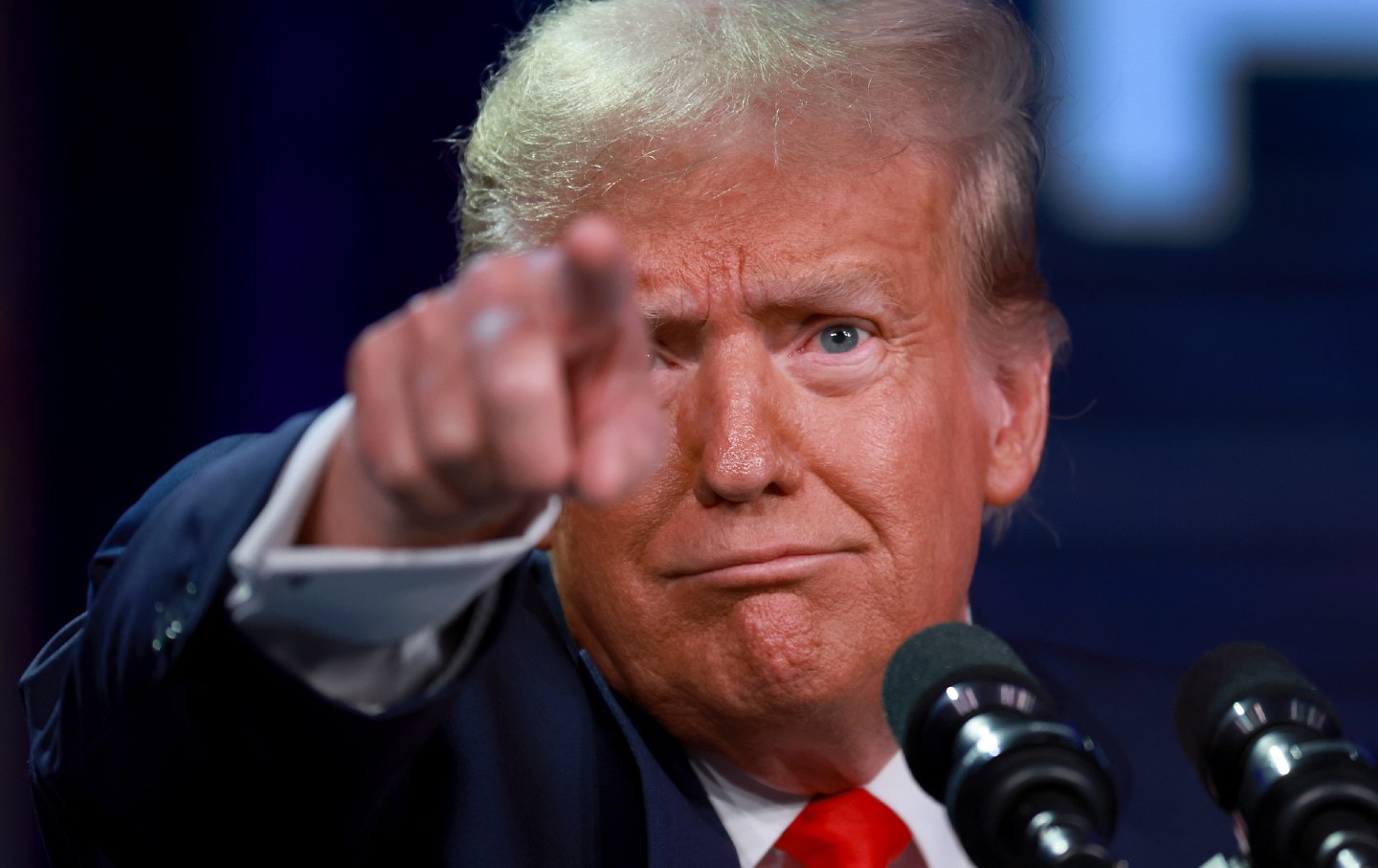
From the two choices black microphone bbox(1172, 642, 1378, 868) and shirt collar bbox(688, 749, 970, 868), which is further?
shirt collar bbox(688, 749, 970, 868)

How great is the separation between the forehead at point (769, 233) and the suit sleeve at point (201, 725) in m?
0.60

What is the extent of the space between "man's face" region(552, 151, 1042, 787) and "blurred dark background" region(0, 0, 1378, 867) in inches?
26.6

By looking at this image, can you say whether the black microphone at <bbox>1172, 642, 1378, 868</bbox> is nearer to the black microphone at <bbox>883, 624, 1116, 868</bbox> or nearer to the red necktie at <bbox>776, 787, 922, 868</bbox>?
the black microphone at <bbox>883, 624, 1116, 868</bbox>

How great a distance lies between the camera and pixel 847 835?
160cm

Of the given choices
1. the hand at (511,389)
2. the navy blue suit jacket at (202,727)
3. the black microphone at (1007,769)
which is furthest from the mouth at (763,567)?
the hand at (511,389)

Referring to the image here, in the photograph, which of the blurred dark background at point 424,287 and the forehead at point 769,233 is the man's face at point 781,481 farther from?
the blurred dark background at point 424,287

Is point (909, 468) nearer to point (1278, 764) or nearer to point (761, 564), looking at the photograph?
point (761, 564)

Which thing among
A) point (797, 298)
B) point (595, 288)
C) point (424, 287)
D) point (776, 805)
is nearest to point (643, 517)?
point (797, 298)

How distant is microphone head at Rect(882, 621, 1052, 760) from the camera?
1.00 meters

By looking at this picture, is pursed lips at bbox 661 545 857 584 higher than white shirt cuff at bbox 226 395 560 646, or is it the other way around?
white shirt cuff at bbox 226 395 560 646

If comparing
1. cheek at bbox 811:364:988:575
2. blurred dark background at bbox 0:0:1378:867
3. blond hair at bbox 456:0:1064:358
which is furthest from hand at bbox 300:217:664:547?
blurred dark background at bbox 0:0:1378:867

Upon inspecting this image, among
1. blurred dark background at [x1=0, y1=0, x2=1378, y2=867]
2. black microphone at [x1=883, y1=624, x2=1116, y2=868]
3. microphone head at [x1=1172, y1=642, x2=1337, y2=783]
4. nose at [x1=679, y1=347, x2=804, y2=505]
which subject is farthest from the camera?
blurred dark background at [x1=0, y1=0, x2=1378, y2=867]

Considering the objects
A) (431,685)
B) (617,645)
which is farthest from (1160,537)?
(431,685)

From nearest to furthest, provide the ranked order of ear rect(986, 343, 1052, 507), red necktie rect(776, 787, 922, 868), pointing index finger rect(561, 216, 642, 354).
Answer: pointing index finger rect(561, 216, 642, 354) < red necktie rect(776, 787, 922, 868) < ear rect(986, 343, 1052, 507)
